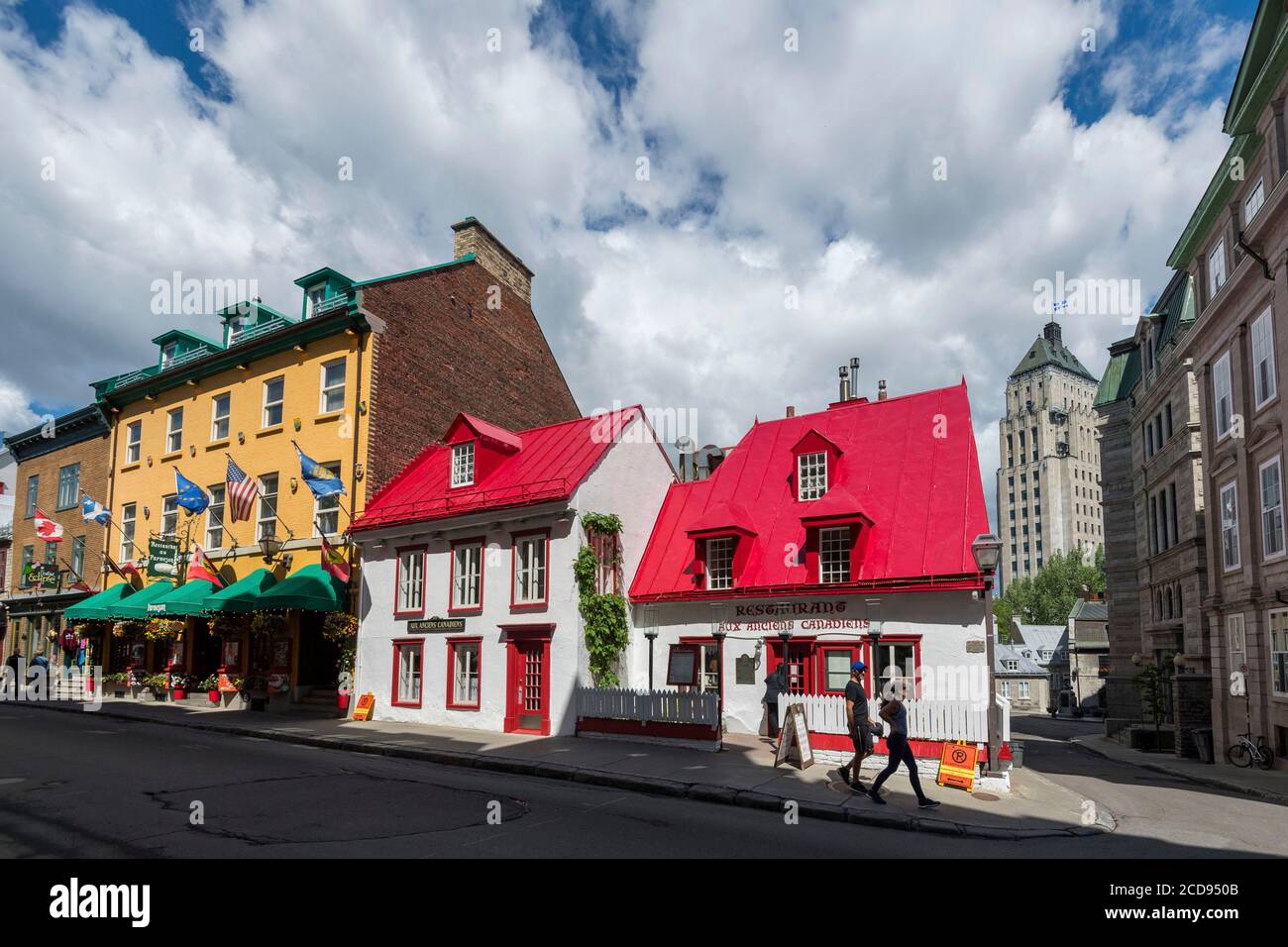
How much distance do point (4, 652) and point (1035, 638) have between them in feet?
233

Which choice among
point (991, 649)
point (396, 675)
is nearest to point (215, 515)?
point (396, 675)

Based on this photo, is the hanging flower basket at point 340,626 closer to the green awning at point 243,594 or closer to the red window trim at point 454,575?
the green awning at point 243,594

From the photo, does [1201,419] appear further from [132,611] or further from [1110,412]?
[132,611]

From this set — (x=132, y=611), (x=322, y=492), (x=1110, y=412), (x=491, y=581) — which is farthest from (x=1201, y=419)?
(x=132, y=611)

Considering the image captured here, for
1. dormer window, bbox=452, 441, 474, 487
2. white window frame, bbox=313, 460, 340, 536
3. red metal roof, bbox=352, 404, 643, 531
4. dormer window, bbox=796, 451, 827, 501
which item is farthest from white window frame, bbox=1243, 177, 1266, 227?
white window frame, bbox=313, 460, 340, 536

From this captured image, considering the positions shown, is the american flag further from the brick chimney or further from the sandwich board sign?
the sandwich board sign

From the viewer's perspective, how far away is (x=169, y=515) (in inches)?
1203

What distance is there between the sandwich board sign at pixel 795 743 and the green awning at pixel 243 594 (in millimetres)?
15825

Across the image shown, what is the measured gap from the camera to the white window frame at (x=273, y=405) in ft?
89.3

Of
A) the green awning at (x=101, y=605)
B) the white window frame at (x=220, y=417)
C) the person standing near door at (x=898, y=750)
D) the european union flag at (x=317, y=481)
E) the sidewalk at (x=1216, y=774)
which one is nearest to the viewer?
the person standing near door at (x=898, y=750)

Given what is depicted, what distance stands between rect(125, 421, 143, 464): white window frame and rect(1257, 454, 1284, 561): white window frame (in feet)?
119

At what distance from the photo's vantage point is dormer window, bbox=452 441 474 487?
24.3 meters

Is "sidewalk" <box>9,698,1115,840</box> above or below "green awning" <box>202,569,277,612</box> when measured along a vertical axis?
below

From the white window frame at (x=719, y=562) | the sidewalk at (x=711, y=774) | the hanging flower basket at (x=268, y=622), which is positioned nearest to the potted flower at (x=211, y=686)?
the hanging flower basket at (x=268, y=622)
